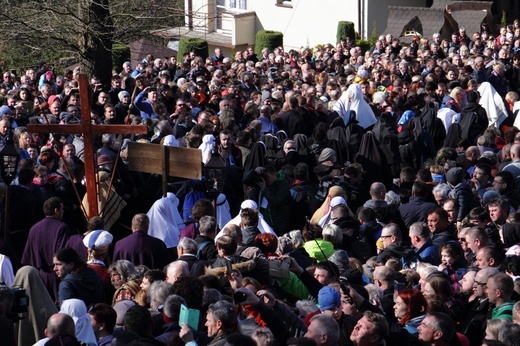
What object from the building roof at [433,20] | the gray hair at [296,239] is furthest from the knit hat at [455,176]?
the building roof at [433,20]

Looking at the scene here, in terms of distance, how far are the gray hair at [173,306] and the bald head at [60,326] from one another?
783 mm

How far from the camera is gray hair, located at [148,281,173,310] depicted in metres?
7.86

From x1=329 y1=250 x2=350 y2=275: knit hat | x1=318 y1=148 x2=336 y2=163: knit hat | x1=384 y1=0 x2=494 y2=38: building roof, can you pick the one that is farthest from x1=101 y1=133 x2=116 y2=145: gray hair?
x1=384 y1=0 x2=494 y2=38: building roof

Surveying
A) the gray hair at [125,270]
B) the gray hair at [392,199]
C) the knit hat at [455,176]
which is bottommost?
the gray hair at [392,199]

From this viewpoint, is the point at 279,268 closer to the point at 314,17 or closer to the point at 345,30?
the point at 345,30

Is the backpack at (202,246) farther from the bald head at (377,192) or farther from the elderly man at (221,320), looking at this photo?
the bald head at (377,192)

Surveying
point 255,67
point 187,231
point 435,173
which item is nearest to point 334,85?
point 255,67

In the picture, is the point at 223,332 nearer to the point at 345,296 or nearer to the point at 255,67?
the point at 345,296

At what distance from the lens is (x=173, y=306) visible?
741 cm

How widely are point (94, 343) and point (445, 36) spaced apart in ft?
88.9

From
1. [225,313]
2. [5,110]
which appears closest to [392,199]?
[225,313]

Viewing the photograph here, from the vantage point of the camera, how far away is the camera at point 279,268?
8.49m

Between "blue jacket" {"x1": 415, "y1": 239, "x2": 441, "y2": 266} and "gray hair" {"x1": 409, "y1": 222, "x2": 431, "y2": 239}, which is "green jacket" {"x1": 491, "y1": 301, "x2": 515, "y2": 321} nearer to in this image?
"blue jacket" {"x1": 415, "y1": 239, "x2": 441, "y2": 266}

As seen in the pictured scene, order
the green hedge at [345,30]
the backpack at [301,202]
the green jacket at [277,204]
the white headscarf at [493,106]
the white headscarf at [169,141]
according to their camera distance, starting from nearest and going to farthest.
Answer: the green jacket at [277,204] → the backpack at [301,202] → the white headscarf at [169,141] → the white headscarf at [493,106] → the green hedge at [345,30]
